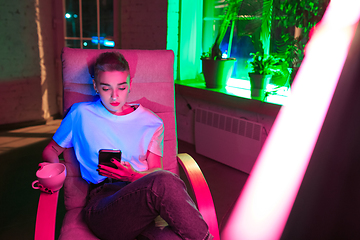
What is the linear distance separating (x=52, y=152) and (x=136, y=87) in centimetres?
48

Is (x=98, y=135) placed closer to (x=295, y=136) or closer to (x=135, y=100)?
(x=135, y=100)

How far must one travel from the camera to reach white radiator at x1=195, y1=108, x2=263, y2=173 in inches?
96.8

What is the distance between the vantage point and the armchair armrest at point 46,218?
920 millimetres

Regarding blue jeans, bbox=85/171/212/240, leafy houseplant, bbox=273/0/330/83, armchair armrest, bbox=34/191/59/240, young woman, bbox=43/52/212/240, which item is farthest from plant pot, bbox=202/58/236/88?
armchair armrest, bbox=34/191/59/240

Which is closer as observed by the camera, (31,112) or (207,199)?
(207,199)

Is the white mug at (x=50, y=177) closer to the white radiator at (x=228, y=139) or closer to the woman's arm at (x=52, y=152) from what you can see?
the woman's arm at (x=52, y=152)

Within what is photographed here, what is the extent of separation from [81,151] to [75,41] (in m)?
3.05

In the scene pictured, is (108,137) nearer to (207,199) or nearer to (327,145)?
(207,199)

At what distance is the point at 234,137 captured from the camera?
257cm

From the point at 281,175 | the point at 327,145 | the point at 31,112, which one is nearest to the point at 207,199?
the point at 327,145

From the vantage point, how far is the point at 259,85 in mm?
2432

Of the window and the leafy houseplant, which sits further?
the window

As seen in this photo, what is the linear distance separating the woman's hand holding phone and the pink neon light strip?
34.3 inches

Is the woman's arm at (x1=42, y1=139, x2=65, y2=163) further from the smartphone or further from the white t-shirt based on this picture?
the smartphone
